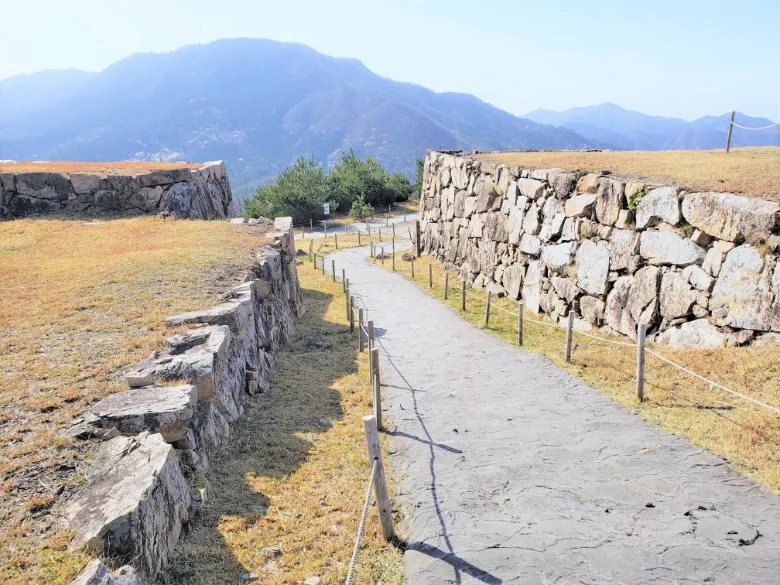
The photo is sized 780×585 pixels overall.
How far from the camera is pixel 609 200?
15109 mm

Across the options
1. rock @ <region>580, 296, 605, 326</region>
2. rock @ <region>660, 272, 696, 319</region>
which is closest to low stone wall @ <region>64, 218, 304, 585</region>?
rock @ <region>580, 296, 605, 326</region>

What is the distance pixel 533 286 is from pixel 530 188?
145 inches

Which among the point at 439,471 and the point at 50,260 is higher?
the point at 50,260

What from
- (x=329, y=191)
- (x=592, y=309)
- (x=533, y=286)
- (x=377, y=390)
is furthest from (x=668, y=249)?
(x=329, y=191)

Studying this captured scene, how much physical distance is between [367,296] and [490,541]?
1736 centimetres

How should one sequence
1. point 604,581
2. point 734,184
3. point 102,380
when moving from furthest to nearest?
point 734,184 < point 102,380 < point 604,581

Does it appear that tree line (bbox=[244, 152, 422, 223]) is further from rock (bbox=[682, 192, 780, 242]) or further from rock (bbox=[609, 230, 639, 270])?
rock (bbox=[682, 192, 780, 242])

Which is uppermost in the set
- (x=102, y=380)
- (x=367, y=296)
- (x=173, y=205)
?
(x=173, y=205)

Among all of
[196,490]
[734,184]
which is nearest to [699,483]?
[196,490]

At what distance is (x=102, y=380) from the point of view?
8438mm

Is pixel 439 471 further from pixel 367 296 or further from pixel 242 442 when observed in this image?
pixel 367 296

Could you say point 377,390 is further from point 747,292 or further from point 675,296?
point 747,292

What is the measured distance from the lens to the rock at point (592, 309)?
15.1 metres

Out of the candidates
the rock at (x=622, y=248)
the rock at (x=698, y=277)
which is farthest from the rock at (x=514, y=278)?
the rock at (x=698, y=277)
